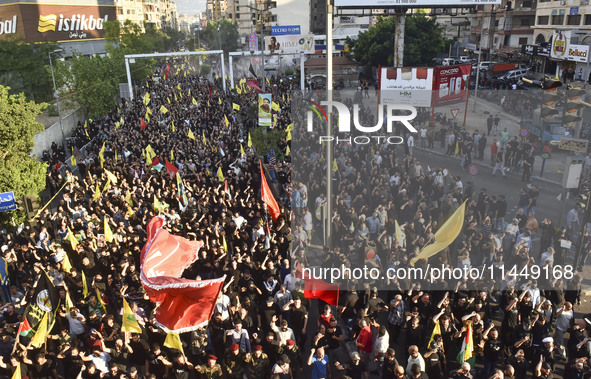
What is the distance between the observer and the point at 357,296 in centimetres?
885

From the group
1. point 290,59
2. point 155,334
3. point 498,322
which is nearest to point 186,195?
point 155,334

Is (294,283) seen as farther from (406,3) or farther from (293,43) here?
(293,43)

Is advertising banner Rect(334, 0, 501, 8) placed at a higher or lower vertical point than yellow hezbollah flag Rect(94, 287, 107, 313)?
higher

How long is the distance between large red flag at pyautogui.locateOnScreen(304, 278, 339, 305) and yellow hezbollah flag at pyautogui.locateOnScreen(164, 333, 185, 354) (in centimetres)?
236

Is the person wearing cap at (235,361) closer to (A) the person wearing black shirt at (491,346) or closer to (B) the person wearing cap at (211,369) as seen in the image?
(B) the person wearing cap at (211,369)

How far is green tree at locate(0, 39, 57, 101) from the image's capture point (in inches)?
1309

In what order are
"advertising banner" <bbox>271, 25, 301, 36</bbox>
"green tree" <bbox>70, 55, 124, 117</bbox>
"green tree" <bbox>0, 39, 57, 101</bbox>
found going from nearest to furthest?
"green tree" <bbox>70, 55, 124, 117</bbox>, "green tree" <bbox>0, 39, 57, 101</bbox>, "advertising banner" <bbox>271, 25, 301, 36</bbox>

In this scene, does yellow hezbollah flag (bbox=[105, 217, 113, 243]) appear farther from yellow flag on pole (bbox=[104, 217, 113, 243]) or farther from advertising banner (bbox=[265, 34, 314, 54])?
advertising banner (bbox=[265, 34, 314, 54])

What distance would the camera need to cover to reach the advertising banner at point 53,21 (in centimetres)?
4516

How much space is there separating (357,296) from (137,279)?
455 cm

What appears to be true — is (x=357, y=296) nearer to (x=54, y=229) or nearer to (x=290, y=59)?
(x=54, y=229)

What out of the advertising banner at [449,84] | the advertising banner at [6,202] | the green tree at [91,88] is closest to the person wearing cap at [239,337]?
the advertising banner at [6,202]

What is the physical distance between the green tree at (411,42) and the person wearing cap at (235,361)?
4475cm

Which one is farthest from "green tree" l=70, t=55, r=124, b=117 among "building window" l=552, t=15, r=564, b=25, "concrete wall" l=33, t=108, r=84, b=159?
"building window" l=552, t=15, r=564, b=25
